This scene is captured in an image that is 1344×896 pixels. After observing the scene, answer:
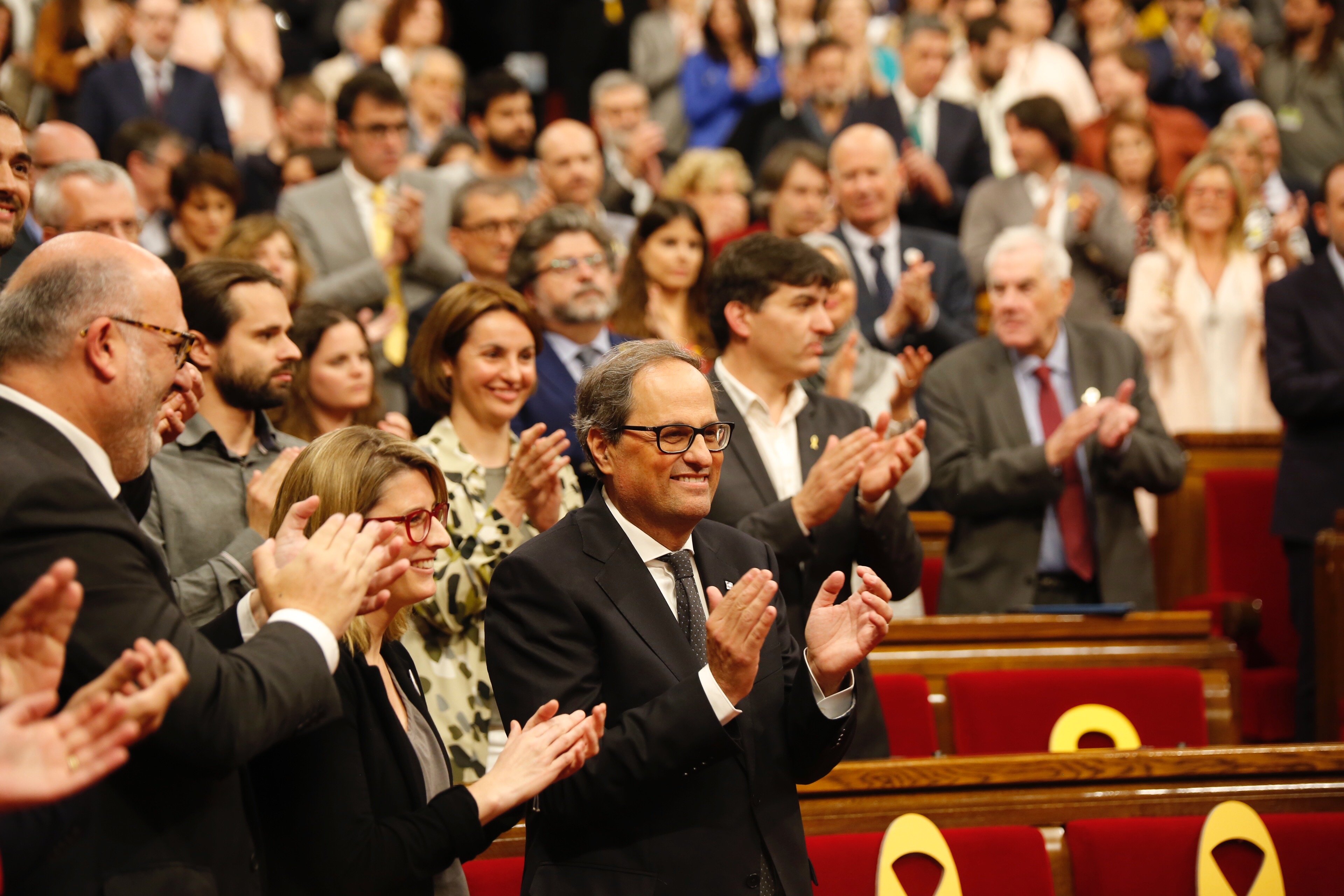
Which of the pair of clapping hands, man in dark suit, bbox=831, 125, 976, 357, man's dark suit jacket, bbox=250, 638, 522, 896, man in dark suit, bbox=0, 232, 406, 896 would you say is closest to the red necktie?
man in dark suit, bbox=831, 125, 976, 357

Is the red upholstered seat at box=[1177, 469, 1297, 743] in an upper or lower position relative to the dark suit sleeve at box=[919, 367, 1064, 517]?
lower

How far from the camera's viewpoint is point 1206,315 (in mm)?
5543

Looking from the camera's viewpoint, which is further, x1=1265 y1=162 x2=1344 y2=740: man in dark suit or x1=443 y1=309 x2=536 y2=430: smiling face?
x1=1265 y1=162 x2=1344 y2=740: man in dark suit

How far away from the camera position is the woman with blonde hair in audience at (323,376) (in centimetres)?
354

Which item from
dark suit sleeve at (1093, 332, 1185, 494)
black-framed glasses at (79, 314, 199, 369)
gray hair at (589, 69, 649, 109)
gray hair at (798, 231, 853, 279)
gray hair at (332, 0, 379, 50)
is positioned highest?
gray hair at (332, 0, 379, 50)

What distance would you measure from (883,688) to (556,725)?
4.86 ft

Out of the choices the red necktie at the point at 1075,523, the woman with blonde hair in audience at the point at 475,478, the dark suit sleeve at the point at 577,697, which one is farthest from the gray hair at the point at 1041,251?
the dark suit sleeve at the point at 577,697

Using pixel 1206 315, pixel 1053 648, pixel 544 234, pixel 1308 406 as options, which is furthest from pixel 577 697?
pixel 1206 315

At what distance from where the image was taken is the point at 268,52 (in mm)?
7570

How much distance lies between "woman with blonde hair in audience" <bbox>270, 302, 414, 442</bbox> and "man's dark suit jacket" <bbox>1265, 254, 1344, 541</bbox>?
9.58ft

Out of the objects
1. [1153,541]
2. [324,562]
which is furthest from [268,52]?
[324,562]

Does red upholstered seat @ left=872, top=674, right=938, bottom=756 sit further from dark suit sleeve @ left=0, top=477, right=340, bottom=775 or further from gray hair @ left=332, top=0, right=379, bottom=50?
gray hair @ left=332, top=0, right=379, bottom=50

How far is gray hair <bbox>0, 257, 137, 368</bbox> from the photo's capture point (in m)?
1.72

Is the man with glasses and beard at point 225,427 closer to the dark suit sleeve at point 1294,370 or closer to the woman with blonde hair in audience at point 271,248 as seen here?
the woman with blonde hair in audience at point 271,248
